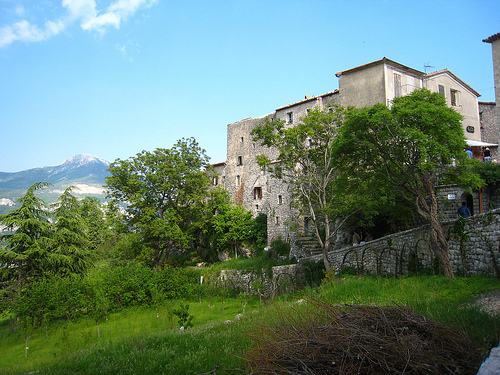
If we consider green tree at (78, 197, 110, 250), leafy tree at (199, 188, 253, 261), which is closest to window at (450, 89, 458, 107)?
leafy tree at (199, 188, 253, 261)

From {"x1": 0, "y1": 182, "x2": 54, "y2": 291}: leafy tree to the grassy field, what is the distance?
327 cm

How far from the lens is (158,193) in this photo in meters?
30.2

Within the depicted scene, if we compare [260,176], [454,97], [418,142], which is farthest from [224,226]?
[418,142]

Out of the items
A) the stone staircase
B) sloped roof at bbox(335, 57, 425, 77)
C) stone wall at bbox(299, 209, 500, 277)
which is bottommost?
the stone staircase

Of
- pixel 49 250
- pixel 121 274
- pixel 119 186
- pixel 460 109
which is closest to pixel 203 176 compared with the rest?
pixel 119 186

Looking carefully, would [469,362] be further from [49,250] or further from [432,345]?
[49,250]

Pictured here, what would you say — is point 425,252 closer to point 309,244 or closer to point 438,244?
point 438,244

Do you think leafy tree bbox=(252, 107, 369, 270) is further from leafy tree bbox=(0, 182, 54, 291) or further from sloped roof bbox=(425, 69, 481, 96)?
leafy tree bbox=(0, 182, 54, 291)

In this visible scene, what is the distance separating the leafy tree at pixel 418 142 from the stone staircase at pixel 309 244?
10.0 m

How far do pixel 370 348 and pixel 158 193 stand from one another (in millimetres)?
28175

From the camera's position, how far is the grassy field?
6062 mm

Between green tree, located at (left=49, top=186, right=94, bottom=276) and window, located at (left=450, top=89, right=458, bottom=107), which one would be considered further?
window, located at (left=450, top=89, right=458, bottom=107)

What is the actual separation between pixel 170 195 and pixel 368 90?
18580mm

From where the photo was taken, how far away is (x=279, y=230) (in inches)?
1147
